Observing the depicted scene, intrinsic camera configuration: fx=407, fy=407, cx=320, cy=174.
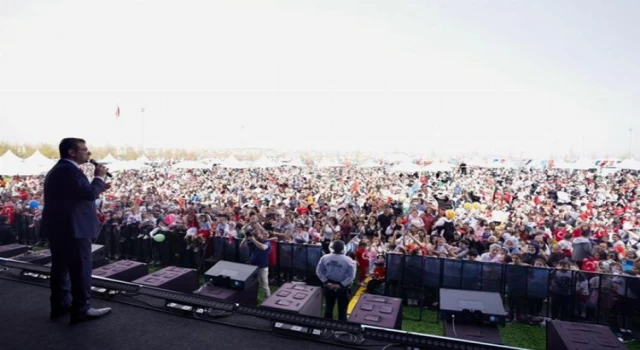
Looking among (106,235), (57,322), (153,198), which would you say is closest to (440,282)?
(57,322)

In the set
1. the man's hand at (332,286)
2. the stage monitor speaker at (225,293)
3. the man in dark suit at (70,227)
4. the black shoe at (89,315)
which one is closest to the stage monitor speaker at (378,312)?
the man's hand at (332,286)

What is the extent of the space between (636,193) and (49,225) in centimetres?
2775

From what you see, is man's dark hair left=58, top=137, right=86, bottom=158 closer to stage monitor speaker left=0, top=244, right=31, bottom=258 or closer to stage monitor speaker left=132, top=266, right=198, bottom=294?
stage monitor speaker left=132, top=266, right=198, bottom=294

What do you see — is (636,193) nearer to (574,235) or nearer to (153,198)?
(574,235)

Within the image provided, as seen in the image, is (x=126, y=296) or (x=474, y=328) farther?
(x=474, y=328)

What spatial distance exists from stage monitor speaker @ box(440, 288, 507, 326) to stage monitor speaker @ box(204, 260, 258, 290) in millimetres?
2308

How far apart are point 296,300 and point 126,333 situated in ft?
5.11

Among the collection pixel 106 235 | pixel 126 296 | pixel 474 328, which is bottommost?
pixel 106 235

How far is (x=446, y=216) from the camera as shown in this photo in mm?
12219

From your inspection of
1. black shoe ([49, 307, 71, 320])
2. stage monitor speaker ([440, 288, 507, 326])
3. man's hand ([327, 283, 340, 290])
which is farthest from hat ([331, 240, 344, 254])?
black shoe ([49, 307, 71, 320])

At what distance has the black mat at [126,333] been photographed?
105 inches

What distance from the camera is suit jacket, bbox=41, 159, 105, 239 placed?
119 inches

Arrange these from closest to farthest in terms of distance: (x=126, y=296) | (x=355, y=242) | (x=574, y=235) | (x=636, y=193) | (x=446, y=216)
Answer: (x=126, y=296) < (x=355, y=242) < (x=574, y=235) < (x=446, y=216) < (x=636, y=193)

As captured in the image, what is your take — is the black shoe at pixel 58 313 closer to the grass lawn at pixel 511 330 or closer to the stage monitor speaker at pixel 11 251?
the stage monitor speaker at pixel 11 251
